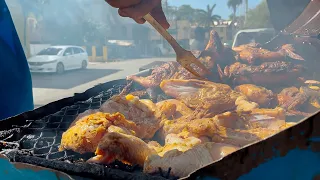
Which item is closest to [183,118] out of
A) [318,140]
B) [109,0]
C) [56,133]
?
[56,133]

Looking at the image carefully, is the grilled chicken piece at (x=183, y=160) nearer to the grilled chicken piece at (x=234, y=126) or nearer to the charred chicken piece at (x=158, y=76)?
the grilled chicken piece at (x=234, y=126)

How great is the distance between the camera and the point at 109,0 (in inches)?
73.5

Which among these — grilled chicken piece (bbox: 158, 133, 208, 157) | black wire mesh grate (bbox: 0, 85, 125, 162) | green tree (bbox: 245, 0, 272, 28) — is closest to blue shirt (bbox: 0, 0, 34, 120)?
black wire mesh grate (bbox: 0, 85, 125, 162)

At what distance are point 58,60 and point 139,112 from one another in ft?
55.2

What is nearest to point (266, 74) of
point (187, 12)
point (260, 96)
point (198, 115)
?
point (260, 96)

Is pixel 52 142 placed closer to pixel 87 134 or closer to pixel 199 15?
pixel 87 134

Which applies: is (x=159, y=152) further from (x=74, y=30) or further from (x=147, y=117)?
(x=74, y=30)

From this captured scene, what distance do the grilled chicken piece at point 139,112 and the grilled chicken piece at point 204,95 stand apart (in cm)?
40

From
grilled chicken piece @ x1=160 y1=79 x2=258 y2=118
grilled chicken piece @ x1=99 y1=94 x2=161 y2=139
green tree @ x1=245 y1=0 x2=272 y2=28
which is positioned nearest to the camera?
grilled chicken piece @ x1=99 y1=94 x2=161 y2=139

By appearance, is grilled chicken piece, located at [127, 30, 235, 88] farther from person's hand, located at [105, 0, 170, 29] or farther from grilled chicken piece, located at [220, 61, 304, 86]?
person's hand, located at [105, 0, 170, 29]

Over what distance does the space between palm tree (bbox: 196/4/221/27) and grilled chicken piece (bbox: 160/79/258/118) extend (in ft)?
96.7

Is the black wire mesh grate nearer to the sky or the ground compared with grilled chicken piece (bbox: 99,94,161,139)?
nearer to the ground

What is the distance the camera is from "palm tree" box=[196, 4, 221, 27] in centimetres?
3239

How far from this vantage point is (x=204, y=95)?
114 inches
